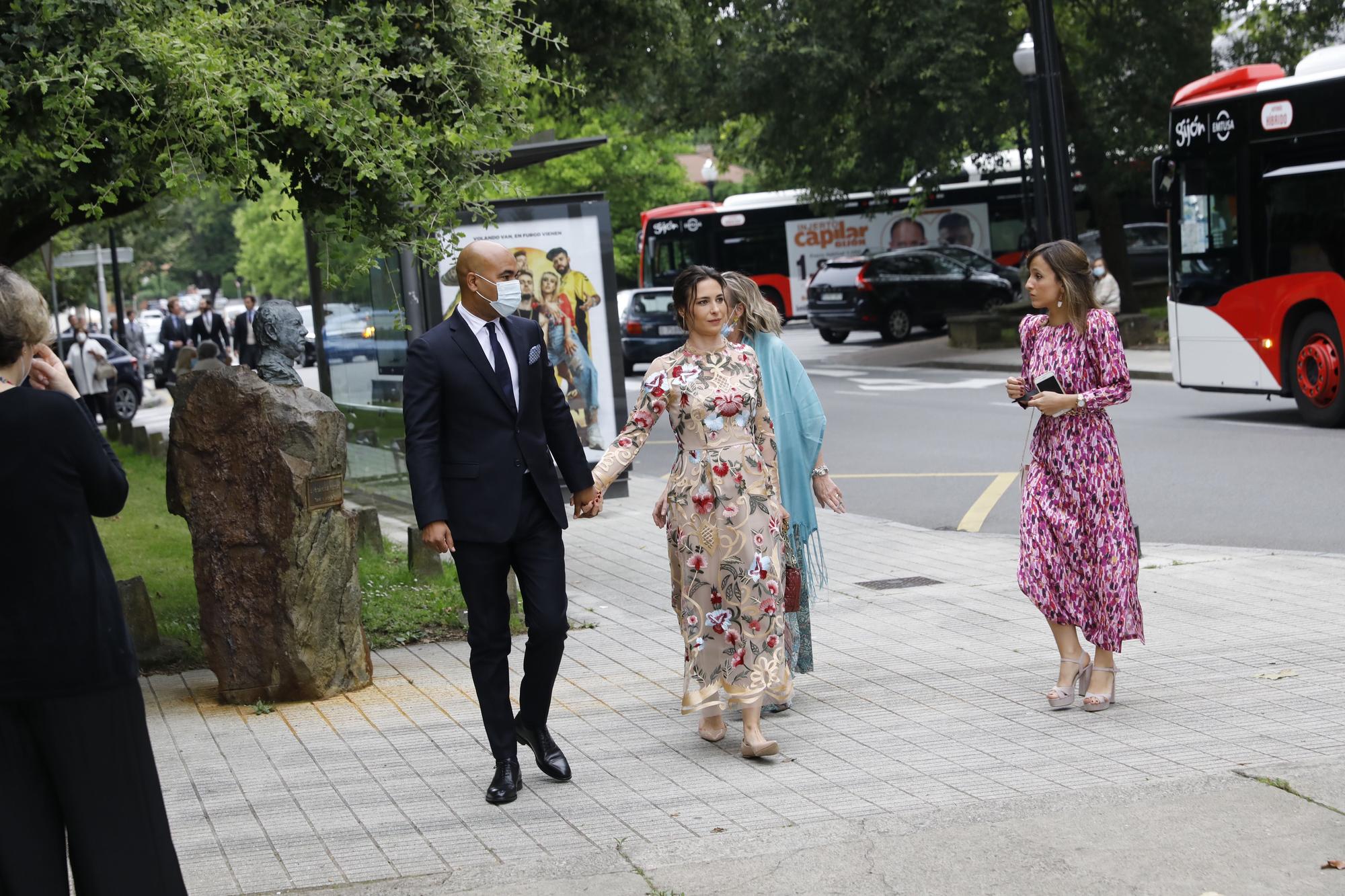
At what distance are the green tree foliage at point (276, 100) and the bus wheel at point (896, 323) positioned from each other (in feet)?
84.6

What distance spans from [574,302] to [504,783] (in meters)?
8.06

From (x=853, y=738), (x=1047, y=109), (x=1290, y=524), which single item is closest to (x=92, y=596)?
(x=853, y=738)

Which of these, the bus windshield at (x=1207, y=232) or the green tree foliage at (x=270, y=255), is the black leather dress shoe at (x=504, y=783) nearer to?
the bus windshield at (x=1207, y=232)

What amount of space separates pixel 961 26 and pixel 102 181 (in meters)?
21.7

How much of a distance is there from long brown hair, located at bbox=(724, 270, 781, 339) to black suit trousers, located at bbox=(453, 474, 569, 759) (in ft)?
4.43

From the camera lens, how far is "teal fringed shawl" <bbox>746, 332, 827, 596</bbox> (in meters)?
6.29

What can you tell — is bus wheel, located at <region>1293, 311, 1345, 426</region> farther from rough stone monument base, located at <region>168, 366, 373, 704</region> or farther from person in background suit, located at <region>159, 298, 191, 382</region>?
person in background suit, located at <region>159, 298, 191, 382</region>

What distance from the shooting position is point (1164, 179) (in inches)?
680

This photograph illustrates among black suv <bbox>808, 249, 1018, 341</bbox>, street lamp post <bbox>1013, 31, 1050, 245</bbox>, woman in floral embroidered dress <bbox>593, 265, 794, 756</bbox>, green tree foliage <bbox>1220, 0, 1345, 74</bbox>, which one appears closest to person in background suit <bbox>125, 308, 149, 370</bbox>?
black suv <bbox>808, 249, 1018, 341</bbox>

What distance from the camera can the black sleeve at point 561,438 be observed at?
17.8ft

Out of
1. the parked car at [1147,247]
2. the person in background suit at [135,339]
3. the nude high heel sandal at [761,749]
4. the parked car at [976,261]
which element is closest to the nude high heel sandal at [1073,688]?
the nude high heel sandal at [761,749]

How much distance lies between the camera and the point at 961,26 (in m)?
27.4

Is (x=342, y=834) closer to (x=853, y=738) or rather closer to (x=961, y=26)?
(x=853, y=738)

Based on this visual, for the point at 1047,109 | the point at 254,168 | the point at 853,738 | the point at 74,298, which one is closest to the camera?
the point at 853,738
